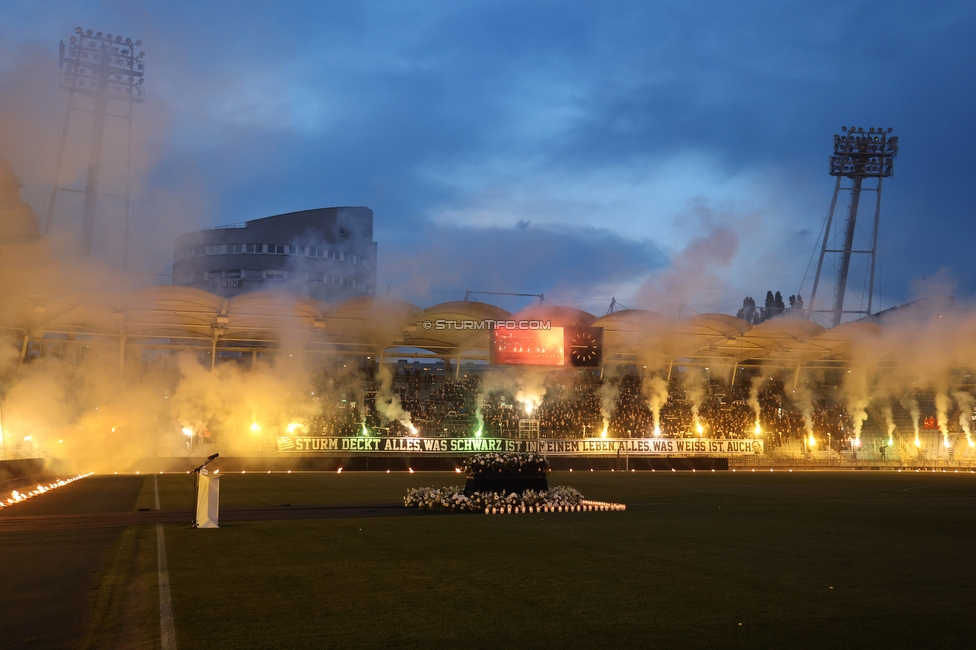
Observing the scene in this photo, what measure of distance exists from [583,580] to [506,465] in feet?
31.2

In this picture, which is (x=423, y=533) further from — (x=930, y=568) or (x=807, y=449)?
(x=807, y=449)

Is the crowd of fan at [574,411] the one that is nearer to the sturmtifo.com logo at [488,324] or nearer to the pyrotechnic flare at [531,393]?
the pyrotechnic flare at [531,393]

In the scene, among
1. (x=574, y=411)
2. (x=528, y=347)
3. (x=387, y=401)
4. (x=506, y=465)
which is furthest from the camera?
(x=574, y=411)

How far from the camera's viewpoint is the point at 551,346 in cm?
3812

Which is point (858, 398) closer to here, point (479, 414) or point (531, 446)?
point (531, 446)

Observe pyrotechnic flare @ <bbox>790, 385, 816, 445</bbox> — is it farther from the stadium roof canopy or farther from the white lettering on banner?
the white lettering on banner

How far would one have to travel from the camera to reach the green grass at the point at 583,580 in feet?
20.7

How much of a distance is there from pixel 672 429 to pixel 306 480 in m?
25.1

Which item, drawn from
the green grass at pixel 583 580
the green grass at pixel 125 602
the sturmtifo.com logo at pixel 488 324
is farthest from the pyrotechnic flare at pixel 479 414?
the green grass at pixel 125 602

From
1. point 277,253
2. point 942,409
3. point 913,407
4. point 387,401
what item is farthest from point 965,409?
point 277,253

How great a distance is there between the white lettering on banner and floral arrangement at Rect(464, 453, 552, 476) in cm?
2040

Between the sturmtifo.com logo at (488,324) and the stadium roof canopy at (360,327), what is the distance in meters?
0.06

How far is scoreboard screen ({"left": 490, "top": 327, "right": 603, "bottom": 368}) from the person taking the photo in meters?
37.9

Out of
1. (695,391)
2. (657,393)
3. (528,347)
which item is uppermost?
(528,347)
